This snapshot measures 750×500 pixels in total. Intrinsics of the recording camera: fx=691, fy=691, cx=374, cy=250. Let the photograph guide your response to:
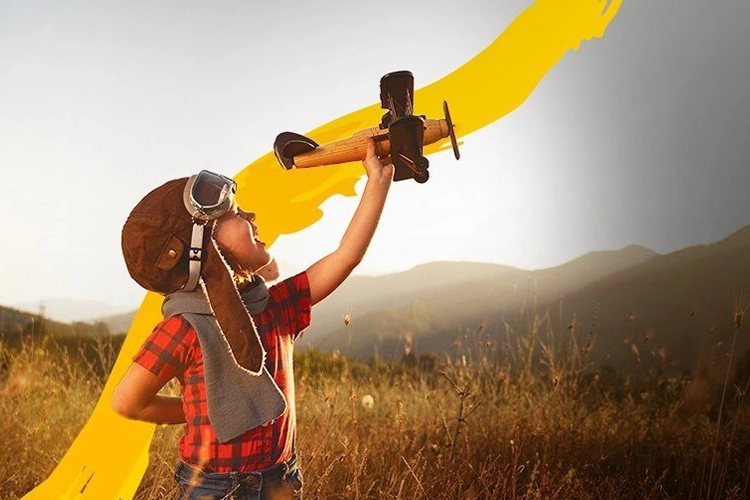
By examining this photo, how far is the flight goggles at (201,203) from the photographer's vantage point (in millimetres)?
1615

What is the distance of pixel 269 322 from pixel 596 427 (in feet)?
10.2

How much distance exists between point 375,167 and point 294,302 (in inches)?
17.4

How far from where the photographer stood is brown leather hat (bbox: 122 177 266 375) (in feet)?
5.19

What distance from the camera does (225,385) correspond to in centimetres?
162

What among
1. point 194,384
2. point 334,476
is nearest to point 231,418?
point 194,384

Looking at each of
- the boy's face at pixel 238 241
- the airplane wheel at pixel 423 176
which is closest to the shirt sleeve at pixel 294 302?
the boy's face at pixel 238 241

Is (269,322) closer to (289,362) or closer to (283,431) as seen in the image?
(289,362)

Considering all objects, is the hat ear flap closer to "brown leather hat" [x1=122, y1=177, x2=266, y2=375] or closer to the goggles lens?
"brown leather hat" [x1=122, y1=177, x2=266, y2=375]

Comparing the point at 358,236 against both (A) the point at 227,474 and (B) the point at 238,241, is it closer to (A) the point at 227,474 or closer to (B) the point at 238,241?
(B) the point at 238,241

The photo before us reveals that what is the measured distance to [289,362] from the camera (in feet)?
5.96

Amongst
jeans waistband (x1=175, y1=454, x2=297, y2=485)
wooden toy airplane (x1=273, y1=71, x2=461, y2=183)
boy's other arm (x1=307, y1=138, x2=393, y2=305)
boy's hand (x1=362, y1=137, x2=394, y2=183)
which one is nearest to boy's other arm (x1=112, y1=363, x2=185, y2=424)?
jeans waistband (x1=175, y1=454, x2=297, y2=485)

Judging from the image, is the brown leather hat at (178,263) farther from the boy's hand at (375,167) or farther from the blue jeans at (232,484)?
the boy's hand at (375,167)

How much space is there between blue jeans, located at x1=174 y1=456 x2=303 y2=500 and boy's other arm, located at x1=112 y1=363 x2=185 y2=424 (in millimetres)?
138

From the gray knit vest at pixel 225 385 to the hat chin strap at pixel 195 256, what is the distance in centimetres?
5
